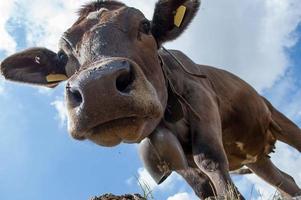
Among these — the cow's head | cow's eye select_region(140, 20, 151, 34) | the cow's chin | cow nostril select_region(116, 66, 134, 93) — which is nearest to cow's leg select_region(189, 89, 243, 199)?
the cow's head

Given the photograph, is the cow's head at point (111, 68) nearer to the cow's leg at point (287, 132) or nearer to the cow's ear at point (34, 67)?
the cow's ear at point (34, 67)

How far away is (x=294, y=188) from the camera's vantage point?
10.3 m

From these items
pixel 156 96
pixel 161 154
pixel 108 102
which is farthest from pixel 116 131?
pixel 161 154

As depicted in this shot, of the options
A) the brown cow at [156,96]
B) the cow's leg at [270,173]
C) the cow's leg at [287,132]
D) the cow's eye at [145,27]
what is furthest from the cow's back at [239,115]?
the cow's eye at [145,27]

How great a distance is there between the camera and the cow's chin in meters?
5.45

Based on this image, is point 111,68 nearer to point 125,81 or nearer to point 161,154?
point 125,81

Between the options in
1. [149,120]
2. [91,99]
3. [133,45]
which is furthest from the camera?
[133,45]

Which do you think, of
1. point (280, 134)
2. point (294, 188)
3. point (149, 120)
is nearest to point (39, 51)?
point (149, 120)

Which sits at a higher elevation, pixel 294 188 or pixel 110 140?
pixel 110 140

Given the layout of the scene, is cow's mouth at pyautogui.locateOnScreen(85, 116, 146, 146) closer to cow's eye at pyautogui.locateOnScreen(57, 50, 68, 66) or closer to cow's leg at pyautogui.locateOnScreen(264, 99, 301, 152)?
cow's eye at pyautogui.locateOnScreen(57, 50, 68, 66)

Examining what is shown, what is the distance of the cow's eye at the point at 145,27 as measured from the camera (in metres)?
7.01

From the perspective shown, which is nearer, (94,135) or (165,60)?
(94,135)

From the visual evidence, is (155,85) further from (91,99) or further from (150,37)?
(91,99)

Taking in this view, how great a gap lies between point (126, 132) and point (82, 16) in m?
2.14
